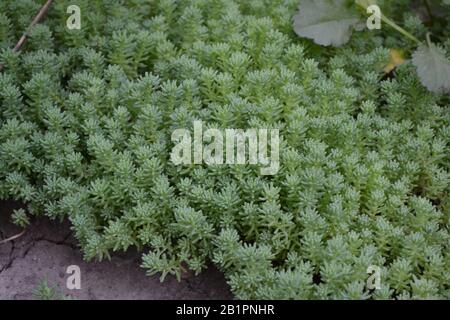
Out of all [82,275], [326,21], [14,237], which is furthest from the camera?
[326,21]

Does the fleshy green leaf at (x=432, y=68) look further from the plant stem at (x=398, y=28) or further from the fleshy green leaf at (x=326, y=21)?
the fleshy green leaf at (x=326, y=21)

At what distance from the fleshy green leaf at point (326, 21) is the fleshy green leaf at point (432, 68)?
285 mm

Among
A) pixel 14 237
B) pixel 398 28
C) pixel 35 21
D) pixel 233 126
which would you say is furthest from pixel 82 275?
pixel 398 28

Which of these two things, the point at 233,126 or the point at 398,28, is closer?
the point at 233,126

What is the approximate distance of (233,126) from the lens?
2.22 m

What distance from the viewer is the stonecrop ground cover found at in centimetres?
194

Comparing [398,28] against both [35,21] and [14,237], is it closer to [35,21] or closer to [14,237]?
[35,21]

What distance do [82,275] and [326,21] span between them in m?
1.29

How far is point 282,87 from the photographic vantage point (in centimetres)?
229

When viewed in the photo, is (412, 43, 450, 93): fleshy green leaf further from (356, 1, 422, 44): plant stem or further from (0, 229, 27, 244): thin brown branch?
(0, 229, 27, 244): thin brown branch

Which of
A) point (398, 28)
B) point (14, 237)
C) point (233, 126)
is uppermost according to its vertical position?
point (398, 28)

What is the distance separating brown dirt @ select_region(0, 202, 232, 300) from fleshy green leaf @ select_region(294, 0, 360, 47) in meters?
0.97

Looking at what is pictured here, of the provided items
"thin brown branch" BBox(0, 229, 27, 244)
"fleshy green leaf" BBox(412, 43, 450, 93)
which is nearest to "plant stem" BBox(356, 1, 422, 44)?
"fleshy green leaf" BBox(412, 43, 450, 93)
